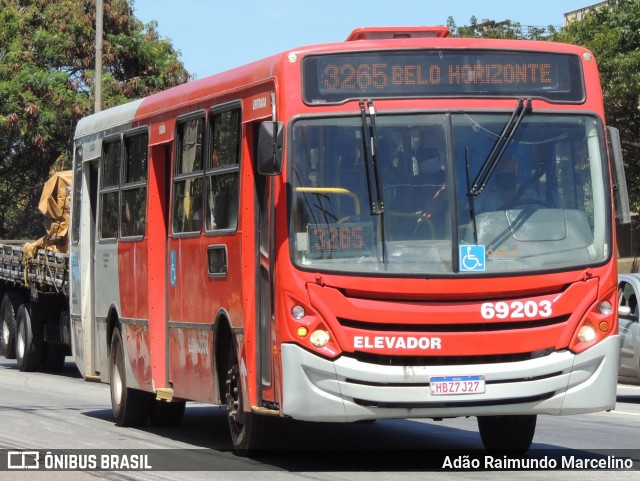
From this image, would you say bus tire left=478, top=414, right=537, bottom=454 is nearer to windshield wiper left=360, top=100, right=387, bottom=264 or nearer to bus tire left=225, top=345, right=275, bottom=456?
bus tire left=225, top=345, right=275, bottom=456

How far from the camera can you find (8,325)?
989 inches

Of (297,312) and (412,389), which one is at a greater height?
(297,312)

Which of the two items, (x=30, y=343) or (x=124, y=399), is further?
(x=30, y=343)

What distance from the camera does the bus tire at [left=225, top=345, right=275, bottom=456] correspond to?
435 inches

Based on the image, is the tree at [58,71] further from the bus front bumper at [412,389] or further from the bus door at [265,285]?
the bus front bumper at [412,389]

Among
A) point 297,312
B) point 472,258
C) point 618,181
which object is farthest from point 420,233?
point 618,181

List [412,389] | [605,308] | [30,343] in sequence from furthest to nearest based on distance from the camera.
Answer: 1. [30,343]
2. [605,308]
3. [412,389]

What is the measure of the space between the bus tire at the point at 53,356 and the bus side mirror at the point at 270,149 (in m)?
15.0

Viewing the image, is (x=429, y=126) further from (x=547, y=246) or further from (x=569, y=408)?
(x=569, y=408)

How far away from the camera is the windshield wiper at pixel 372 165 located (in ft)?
32.7

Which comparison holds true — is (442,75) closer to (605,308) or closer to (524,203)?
(524,203)

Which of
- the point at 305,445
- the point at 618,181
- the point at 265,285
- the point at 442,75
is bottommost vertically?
the point at 305,445

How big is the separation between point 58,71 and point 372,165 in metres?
31.2

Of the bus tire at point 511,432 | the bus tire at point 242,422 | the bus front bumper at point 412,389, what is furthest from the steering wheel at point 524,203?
the bus tire at point 242,422
